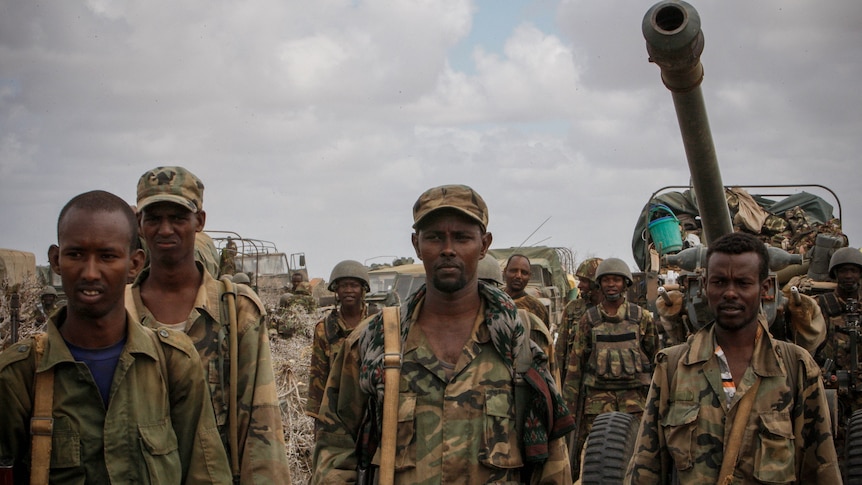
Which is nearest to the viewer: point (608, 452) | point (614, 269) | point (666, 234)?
point (608, 452)

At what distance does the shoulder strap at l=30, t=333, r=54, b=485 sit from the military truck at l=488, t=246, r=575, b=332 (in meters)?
15.2

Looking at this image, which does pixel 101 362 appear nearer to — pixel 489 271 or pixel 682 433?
pixel 682 433

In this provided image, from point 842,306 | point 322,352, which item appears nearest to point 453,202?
point 322,352

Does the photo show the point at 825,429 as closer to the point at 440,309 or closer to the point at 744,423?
the point at 744,423

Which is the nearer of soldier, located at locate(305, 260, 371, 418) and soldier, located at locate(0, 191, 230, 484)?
soldier, located at locate(0, 191, 230, 484)

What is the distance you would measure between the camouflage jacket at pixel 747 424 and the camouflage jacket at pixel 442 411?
79cm

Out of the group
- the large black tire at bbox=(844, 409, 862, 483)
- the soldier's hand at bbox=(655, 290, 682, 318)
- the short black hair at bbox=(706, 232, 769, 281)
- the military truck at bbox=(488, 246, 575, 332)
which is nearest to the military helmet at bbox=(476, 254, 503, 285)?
the soldier's hand at bbox=(655, 290, 682, 318)

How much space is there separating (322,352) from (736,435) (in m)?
4.01

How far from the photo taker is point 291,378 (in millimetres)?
10781

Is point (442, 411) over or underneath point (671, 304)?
underneath

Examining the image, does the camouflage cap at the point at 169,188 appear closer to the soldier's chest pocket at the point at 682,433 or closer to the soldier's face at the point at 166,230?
the soldier's face at the point at 166,230

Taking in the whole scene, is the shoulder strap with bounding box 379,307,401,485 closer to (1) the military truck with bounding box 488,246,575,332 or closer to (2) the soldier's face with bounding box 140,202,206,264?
(2) the soldier's face with bounding box 140,202,206,264

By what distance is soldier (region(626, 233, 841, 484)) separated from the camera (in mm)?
3676

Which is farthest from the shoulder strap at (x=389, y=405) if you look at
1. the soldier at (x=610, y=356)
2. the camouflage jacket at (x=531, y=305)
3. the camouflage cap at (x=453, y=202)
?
the camouflage jacket at (x=531, y=305)
